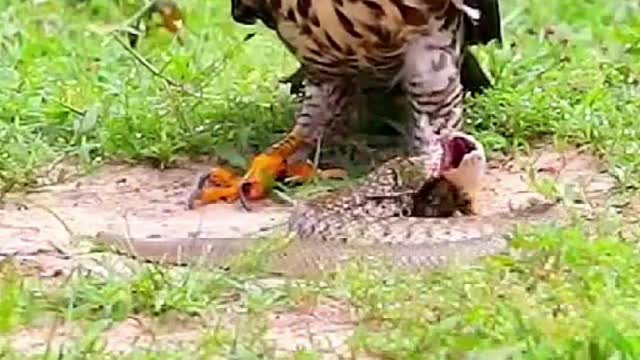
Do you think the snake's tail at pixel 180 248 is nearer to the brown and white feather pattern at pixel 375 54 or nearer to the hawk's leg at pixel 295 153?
the hawk's leg at pixel 295 153

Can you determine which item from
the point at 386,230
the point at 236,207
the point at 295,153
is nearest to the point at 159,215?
the point at 236,207

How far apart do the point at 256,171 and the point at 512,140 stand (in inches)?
45.3

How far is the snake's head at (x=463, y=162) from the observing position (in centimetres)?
596

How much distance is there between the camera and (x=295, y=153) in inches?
259

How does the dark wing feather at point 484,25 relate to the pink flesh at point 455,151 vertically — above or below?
above

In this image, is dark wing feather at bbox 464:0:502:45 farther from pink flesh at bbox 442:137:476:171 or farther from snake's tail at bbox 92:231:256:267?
snake's tail at bbox 92:231:256:267

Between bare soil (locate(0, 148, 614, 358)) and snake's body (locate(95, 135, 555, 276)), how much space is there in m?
0.18

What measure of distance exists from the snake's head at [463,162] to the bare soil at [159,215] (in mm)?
135

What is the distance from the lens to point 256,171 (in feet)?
20.8

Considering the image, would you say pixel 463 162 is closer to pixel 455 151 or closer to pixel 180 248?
pixel 455 151

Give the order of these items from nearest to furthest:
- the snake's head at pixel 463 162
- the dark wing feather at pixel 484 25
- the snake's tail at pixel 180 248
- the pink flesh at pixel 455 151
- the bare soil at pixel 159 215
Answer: the bare soil at pixel 159 215, the snake's tail at pixel 180 248, the snake's head at pixel 463 162, the pink flesh at pixel 455 151, the dark wing feather at pixel 484 25

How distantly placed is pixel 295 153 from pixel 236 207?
0.50 metres

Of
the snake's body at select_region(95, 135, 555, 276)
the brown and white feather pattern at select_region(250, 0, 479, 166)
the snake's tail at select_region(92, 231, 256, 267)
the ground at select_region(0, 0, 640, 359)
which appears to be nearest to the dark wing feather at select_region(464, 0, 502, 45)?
the brown and white feather pattern at select_region(250, 0, 479, 166)

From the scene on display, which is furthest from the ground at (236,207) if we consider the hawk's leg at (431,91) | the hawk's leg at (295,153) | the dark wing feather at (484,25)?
the dark wing feather at (484,25)
